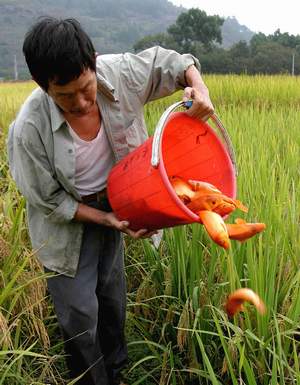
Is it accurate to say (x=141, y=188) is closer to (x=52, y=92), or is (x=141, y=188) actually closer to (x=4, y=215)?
(x=52, y=92)

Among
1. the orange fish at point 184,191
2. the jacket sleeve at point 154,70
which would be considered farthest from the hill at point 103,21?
the orange fish at point 184,191

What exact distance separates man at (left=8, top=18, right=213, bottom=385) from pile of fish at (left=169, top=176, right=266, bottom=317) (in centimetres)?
20

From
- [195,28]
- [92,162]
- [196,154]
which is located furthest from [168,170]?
[195,28]

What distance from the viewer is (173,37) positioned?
101ft

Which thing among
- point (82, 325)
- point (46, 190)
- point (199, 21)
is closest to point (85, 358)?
point (82, 325)

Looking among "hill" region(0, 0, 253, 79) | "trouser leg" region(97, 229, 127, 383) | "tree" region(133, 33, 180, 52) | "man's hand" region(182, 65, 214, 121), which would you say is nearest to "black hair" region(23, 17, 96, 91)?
"man's hand" region(182, 65, 214, 121)

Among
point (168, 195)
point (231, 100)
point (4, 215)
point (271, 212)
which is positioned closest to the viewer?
point (168, 195)

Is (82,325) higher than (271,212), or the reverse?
(271,212)

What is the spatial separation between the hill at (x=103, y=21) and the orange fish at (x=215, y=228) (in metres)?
49.1

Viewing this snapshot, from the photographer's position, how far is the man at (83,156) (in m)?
1.34

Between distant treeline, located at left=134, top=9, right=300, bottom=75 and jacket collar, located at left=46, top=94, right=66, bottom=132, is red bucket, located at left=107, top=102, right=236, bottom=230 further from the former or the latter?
distant treeline, located at left=134, top=9, right=300, bottom=75

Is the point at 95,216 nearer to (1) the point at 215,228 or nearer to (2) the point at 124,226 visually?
(2) the point at 124,226

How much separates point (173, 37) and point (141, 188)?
31.1 meters

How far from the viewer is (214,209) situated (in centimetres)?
119
